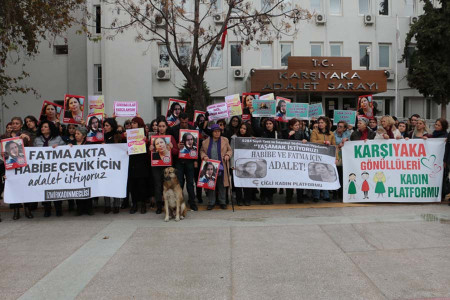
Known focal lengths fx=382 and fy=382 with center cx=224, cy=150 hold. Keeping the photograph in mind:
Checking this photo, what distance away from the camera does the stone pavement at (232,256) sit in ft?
13.3

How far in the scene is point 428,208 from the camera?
7.77m

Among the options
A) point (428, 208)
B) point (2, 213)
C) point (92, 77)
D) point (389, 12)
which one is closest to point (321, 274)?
point (428, 208)

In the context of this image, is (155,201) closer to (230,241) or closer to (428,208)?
(230,241)

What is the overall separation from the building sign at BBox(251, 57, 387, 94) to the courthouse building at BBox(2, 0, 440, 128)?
5 centimetres

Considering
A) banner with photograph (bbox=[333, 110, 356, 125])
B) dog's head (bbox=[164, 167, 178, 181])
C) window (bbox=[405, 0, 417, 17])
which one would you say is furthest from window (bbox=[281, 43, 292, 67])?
dog's head (bbox=[164, 167, 178, 181])

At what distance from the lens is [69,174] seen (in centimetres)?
754

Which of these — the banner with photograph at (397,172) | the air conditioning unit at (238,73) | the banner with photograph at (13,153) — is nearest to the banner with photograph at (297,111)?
the banner with photograph at (397,172)

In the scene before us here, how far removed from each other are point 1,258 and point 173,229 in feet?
8.28

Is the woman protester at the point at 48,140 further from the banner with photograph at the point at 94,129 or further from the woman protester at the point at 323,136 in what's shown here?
the woman protester at the point at 323,136

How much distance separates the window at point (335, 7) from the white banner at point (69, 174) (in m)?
18.2

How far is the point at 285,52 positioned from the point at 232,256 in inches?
723

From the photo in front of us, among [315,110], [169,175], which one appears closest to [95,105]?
[169,175]

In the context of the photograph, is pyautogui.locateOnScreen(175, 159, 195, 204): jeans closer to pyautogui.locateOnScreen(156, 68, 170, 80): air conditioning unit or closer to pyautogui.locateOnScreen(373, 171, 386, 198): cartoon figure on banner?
pyautogui.locateOnScreen(373, 171, 386, 198): cartoon figure on banner

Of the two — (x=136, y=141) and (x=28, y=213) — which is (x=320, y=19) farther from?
(x=28, y=213)
